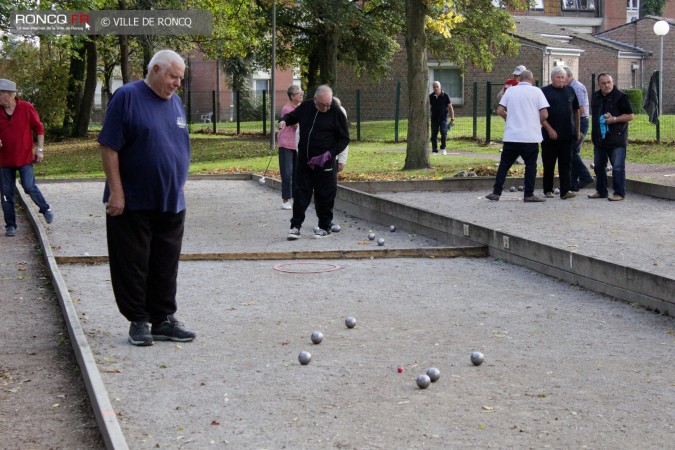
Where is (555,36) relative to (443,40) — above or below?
above

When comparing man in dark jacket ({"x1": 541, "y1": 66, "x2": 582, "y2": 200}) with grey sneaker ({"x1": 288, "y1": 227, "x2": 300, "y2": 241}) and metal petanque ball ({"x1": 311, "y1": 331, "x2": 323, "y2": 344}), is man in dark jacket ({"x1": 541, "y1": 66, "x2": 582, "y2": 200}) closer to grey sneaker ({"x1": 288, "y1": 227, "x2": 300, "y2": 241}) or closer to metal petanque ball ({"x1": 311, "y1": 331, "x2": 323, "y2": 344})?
grey sneaker ({"x1": 288, "y1": 227, "x2": 300, "y2": 241})

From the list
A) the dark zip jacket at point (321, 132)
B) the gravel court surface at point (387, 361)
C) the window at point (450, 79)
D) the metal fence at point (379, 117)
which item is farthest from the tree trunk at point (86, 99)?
the gravel court surface at point (387, 361)

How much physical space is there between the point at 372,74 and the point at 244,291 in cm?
3225

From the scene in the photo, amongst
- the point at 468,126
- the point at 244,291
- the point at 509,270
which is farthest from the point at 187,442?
the point at 468,126

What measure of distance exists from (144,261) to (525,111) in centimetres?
944

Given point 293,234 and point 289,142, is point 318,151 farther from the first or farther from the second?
point 289,142

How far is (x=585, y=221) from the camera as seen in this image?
13477 millimetres

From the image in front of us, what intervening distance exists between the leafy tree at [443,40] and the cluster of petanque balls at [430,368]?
45.9ft

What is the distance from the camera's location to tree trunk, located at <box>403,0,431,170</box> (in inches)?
856

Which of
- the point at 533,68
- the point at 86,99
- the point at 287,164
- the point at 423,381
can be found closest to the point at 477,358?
the point at 423,381

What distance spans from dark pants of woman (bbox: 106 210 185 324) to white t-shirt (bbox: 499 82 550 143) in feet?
29.8

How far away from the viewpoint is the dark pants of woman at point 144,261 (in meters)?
7.21

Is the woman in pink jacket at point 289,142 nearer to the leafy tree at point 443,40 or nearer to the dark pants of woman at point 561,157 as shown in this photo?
the dark pants of woman at point 561,157

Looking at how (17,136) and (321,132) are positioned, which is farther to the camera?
(17,136)
